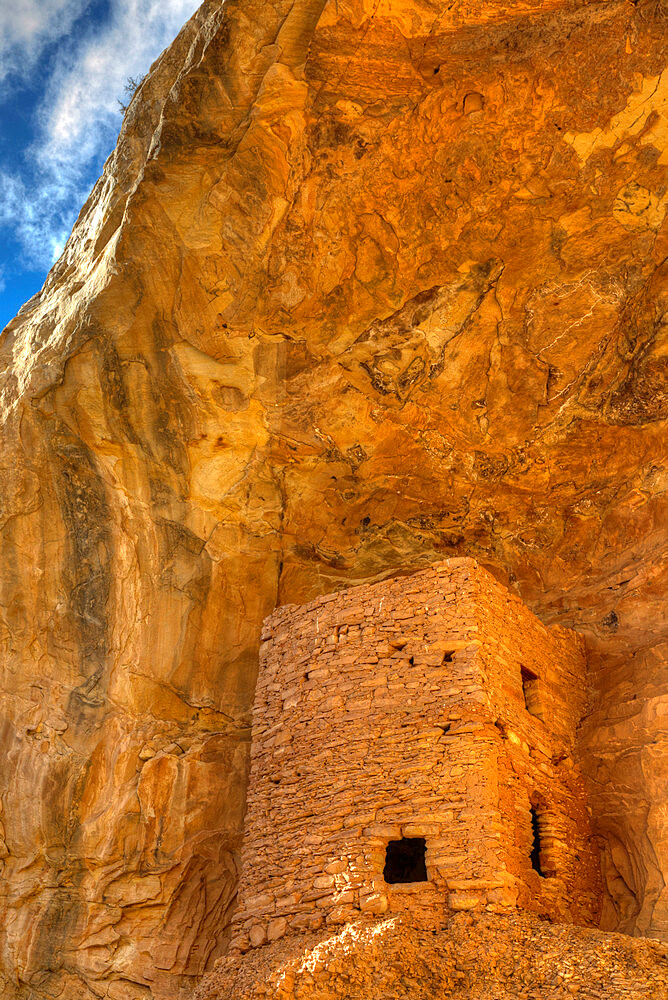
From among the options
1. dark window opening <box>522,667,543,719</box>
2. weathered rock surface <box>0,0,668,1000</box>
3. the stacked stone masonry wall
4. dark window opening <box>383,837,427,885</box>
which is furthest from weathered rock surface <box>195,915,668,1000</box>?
dark window opening <box>522,667,543,719</box>

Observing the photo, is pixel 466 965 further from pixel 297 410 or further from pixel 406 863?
pixel 297 410

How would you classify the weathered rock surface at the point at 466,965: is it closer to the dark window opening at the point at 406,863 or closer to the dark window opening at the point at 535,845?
the dark window opening at the point at 535,845

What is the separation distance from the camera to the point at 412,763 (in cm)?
699

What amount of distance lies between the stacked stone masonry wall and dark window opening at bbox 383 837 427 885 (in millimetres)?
1212

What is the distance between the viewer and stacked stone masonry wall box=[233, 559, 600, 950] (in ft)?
21.6

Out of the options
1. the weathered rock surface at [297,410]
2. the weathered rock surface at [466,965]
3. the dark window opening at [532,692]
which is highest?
the weathered rock surface at [297,410]

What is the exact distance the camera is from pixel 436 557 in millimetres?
10727

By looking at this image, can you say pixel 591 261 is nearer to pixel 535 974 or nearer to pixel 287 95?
pixel 287 95

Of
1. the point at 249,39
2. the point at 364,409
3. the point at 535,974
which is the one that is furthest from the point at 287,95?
the point at 535,974

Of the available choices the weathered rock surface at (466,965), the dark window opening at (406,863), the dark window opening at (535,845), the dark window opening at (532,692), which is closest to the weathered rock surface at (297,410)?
the dark window opening at (532,692)

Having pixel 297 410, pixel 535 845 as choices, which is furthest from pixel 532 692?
pixel 297 410

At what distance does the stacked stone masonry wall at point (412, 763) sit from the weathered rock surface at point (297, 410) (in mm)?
976

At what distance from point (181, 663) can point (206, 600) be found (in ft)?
2.29

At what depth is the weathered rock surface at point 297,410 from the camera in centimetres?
816
